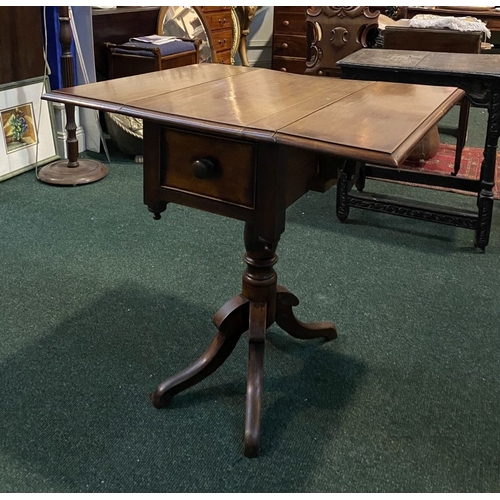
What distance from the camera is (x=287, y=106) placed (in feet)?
3.83

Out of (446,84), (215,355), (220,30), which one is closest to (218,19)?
(220,30)

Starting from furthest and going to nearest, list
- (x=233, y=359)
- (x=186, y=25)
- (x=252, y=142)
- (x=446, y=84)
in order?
(x=186, y=25)
(x=446, y=84)
(x=233, y=359)
(x=252, y=142)

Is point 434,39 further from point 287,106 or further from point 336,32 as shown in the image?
point 287,106

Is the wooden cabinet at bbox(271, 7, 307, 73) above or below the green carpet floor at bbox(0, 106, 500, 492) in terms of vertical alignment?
above

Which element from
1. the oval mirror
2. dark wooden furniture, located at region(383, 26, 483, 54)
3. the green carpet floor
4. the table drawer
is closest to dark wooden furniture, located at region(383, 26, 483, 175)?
dark wooden furniture, located at region(383, 26, 483, 54)

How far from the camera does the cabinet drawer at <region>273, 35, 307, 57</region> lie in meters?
4.99

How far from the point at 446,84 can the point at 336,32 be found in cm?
126

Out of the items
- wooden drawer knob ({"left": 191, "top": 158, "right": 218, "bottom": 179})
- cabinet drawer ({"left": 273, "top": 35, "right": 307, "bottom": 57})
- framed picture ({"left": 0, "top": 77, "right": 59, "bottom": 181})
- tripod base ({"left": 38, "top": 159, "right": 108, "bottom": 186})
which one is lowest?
tripod base ({"left": 38, "top": 159, "right": 108, "bottom": 186})

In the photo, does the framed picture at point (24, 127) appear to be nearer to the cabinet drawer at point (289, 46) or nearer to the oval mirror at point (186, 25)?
the oval mirror at point (186, 25)

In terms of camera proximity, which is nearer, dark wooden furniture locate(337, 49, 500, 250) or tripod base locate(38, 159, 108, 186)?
dark wooden furniture locate(337, 49, 500, 250)

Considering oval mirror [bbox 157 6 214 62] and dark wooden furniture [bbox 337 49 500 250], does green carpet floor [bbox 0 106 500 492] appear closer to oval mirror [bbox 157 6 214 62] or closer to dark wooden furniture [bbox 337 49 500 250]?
dark wooden furniture [bbox 337 49 500 250]

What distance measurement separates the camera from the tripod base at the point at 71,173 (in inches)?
112

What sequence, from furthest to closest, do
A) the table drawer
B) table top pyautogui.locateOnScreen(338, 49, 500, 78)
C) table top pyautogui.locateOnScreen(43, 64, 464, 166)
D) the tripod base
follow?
the tripod base, table top pyautogui.locateOnScreen(338, 49, 500, 78), the table drawer, table top pyautogui.locateOnScreen(43, 64, 464, 166)

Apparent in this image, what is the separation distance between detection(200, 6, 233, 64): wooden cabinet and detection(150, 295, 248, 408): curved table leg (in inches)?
122
